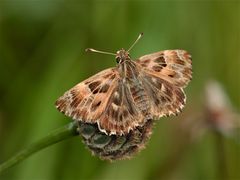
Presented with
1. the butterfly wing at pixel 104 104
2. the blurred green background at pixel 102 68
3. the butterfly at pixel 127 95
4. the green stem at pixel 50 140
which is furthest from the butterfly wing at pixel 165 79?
the blurred green background at pixel 102 68

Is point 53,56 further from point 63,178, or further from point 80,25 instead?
point 63,178

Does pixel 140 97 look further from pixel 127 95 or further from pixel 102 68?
pixel 102 68

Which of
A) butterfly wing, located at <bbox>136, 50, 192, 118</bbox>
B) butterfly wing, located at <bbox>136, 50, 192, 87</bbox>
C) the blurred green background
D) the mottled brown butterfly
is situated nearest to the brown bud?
the mottled brown butterfly

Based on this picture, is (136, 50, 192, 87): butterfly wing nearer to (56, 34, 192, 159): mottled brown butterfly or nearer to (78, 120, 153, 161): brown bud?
(56, 34, 192, 159): mottled brown butterfly

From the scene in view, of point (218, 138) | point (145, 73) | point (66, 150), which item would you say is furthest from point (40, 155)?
point (145, 73)

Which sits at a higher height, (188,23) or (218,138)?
(188,23)

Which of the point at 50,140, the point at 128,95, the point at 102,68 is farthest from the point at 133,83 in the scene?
the point at 102,68

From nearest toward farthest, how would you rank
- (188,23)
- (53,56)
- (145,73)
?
1. (145,73)
2. (53,56)
3. (188,23)
